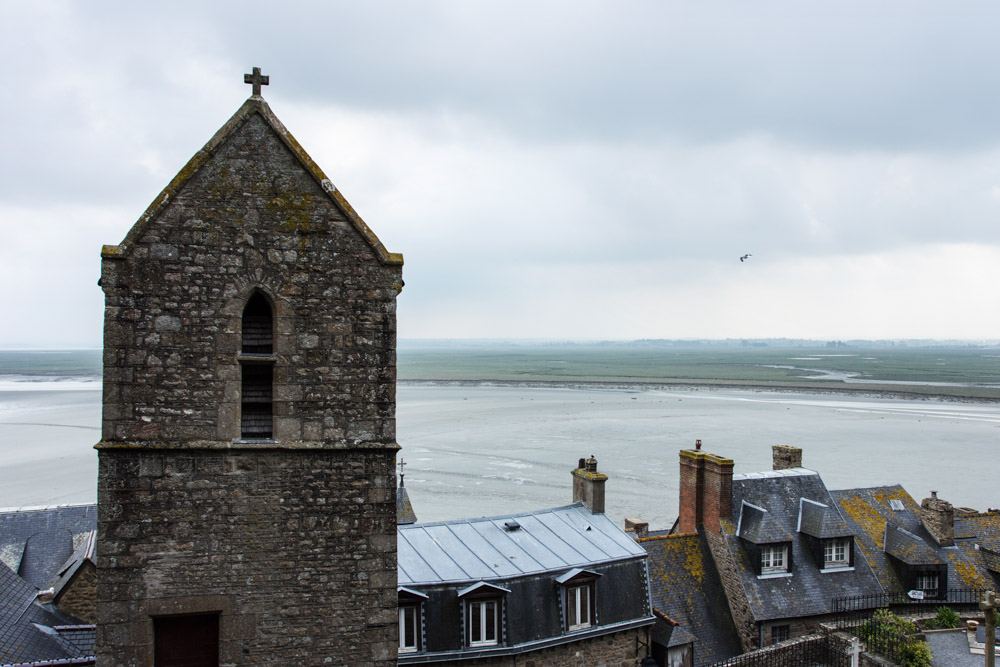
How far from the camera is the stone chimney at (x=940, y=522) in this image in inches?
922

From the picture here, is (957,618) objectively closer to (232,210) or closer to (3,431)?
(232,210)

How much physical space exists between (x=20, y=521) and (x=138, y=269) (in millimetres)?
13983

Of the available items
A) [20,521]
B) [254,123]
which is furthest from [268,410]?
[20,521]

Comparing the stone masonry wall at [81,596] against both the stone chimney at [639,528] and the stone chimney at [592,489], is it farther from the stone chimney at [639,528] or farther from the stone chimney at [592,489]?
the stone chimney at [639,528]

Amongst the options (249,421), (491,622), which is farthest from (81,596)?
A: (249,421)

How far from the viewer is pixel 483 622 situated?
588 inches

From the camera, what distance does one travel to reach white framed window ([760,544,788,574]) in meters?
21.2

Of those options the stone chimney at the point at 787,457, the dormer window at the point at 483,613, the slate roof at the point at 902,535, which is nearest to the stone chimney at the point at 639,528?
the stone chimney at the point at 787,457

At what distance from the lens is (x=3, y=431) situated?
3012 inches

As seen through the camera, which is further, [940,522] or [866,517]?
[866,517]

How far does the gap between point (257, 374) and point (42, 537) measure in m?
13.5

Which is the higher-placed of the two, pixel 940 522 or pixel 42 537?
pixel 42 537

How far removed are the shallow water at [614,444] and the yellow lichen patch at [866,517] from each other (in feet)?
46.9

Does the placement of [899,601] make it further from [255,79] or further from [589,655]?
[255,79]
